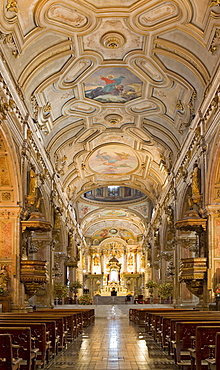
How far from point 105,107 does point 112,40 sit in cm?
638

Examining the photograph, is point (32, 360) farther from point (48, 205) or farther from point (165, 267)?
point (165, 267)

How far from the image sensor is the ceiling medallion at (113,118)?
77.8 feet

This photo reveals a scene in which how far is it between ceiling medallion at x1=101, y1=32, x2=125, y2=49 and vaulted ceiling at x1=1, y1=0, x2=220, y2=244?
0.13 ft

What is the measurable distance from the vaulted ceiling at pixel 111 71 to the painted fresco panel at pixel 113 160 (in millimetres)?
159

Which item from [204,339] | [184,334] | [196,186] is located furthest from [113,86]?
[204,339]

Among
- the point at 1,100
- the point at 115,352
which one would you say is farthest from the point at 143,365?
the point at 1,100

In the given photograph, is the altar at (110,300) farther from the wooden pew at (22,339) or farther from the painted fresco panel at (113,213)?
the wooden pew at (22,339)

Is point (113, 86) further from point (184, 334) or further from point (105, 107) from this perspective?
point (184, 334)

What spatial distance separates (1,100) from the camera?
13.6 metres

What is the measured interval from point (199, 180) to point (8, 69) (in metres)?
7.78

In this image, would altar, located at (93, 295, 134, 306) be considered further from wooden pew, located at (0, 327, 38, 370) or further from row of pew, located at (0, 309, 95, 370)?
wooden pew, located at (0, 327, 38, 370)

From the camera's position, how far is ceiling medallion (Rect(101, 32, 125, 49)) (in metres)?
16.2

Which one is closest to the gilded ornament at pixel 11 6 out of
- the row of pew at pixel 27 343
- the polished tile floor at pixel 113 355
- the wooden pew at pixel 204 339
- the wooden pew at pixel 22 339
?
the row of pew at pixel 27 343

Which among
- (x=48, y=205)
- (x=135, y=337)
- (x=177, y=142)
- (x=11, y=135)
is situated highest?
(x=177, y=142)
